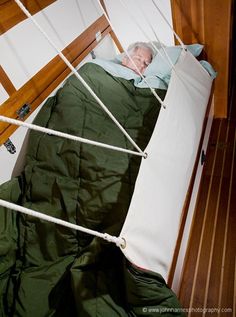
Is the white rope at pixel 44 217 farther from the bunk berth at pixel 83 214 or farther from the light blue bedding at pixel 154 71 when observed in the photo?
the light blue bedding at pixel 154 71

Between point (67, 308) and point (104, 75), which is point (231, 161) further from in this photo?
point (67, 308)

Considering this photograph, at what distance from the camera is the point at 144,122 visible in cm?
130

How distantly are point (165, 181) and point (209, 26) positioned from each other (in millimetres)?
1317

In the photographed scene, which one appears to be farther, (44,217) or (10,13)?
(10,13)

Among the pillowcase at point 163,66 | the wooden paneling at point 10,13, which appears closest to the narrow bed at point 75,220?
the pillowcase at point 163,66

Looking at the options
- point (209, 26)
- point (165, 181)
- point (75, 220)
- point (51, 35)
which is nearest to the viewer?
point (165, 181)

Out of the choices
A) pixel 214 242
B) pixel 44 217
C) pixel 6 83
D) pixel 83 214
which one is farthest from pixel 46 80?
pixel 214 242

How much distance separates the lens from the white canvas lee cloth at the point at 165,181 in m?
0.75

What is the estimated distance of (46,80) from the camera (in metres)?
1.42

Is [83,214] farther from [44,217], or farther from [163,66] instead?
[163,66]

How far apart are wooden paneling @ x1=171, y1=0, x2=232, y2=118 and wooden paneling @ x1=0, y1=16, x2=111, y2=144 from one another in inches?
24.9

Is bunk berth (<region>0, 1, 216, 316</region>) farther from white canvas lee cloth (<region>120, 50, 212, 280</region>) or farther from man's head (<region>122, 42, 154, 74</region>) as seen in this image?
man's head (<region>122, 42, 154, 74</region>)

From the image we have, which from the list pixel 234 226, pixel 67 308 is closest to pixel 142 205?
pixel 67 308

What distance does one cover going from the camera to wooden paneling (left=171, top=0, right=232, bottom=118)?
62.8 inches
